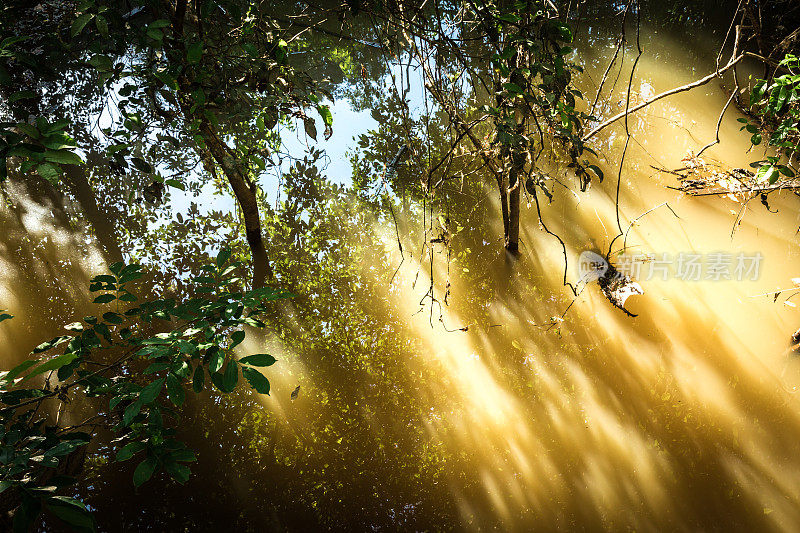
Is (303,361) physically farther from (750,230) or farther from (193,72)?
(750,230)

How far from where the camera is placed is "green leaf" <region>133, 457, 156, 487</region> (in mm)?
730

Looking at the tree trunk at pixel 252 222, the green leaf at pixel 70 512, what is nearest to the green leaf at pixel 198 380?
the green leaf at pixel 70 512

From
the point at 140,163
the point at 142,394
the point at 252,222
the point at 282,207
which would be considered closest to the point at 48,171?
the point at 142,394

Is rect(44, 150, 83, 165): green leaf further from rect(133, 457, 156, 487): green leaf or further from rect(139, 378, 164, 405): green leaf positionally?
rect(133, 457, 156, 487): green leaf

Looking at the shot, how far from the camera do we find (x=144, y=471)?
0.74 meters

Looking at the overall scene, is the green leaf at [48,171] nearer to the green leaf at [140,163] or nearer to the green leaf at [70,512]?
the green leaf at [70,512]

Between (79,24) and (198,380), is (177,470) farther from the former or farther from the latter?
(79,24)

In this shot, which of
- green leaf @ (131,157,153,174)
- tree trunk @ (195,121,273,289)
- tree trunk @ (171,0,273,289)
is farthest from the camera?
tree trunk @ (195,121,273,289)

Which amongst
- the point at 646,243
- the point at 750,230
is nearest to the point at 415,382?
the point at 646,243

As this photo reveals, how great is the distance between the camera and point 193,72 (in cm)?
116

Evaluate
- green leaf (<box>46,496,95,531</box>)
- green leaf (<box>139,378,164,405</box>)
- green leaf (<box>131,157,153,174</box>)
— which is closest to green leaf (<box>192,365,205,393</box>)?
green leaf (<box>139,378,164,405</box>)

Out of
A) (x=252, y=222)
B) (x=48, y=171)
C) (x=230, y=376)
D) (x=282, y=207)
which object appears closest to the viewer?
(x=48, y=171)

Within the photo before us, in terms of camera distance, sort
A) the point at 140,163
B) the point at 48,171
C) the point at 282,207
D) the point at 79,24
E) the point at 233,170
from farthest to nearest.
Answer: the point at 282,207 → the point at 233,170 → the point at 140,163 → the point at 79,24 → the point at 48,171

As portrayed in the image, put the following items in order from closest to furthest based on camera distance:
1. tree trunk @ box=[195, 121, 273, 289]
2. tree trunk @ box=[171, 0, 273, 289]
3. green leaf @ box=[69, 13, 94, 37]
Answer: green leaf @ box=[69, 13, 94, 37] < tree trunk @ box=[171, 0, 273, 289] < tree trunk @ box=[195, 121, 273, 289]
